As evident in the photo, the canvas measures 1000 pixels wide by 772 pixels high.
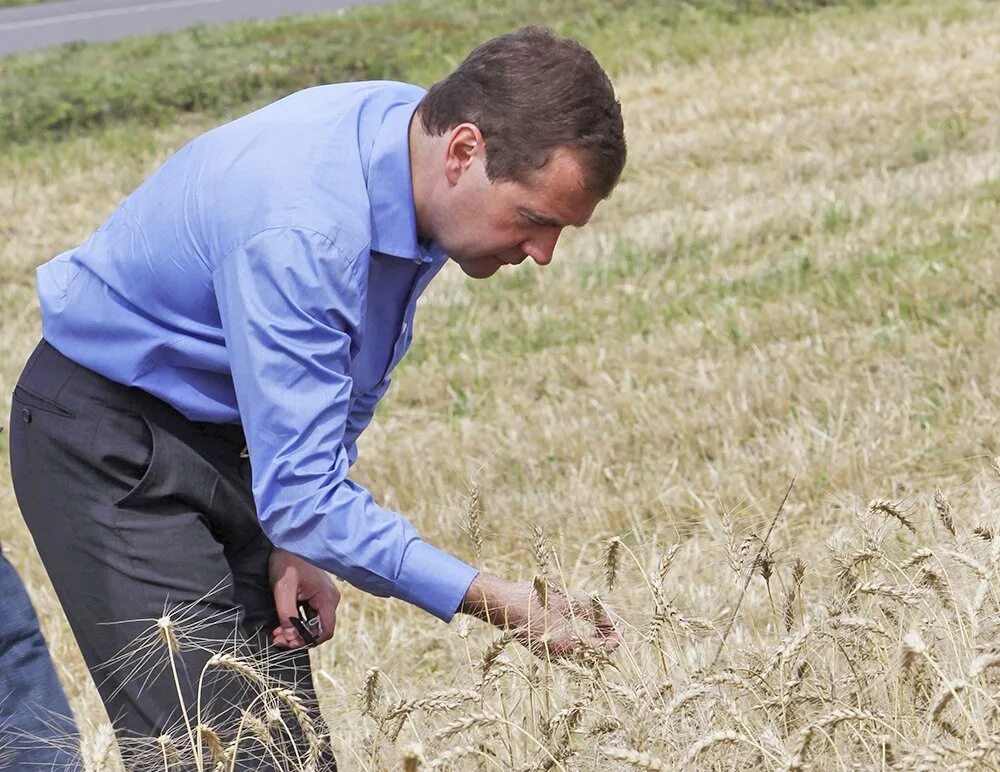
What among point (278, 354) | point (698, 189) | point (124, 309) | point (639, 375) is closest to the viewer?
point (278, 354)

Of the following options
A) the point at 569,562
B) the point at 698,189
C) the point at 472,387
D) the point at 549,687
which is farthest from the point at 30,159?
the point at 549,687

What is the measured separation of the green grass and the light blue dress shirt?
9.58 metres

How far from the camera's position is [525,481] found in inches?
217

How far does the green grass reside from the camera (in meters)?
12.9

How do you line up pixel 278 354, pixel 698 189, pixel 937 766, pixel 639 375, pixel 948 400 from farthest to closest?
pixel 698 189 < pixel 639 375 < pixel 948 400 < pixel 278 354 < pixel 937 766

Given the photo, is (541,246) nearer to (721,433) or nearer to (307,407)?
(307,407)

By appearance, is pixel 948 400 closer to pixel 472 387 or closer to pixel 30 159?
pixel 472 387

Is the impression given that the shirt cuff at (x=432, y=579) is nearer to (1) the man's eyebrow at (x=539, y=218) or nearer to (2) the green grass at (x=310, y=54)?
(1) the man's eyebrow at (x=539, y=218)

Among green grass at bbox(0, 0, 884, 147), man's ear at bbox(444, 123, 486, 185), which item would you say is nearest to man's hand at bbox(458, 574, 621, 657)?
man's ear at bbox(444, 123, 486, 185)

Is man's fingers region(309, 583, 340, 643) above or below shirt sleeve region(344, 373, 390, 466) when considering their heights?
below

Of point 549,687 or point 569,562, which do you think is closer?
point 549,687

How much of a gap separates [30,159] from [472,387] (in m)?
6.52

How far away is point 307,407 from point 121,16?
58.3 feet

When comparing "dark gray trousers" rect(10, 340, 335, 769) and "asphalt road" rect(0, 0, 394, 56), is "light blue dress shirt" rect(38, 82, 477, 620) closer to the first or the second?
"dark gray trousers" rect(10, 340, 335, 769)
